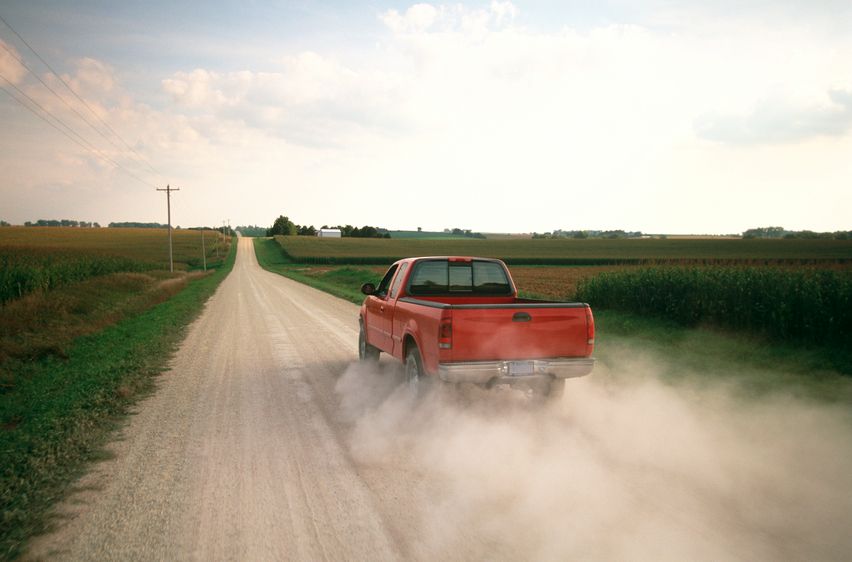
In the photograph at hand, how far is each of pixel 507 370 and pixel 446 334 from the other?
0.82 m

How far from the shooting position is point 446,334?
6.11m

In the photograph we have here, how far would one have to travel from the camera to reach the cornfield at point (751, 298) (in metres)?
11.2

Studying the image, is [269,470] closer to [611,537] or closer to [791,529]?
[611,537]

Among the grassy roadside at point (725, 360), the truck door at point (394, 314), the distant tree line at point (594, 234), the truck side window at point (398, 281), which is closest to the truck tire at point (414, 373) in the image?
the truck door at point (394, 314)

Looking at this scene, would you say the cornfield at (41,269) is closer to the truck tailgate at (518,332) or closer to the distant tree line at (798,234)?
the truck tailgate at (518,332)

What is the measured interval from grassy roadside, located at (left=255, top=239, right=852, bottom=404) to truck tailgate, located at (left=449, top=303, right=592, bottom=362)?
11.0 feet

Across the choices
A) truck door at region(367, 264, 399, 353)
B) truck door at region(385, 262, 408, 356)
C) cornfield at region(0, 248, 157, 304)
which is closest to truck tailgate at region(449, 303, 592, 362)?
truck door at region(385, 262, 408, 356)

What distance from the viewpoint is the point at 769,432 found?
6.33 m

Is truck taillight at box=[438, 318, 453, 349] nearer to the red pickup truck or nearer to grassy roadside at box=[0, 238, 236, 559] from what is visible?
the red pickup truck

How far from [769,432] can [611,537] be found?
361 centimetres

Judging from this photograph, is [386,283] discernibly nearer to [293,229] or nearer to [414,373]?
[414,373]

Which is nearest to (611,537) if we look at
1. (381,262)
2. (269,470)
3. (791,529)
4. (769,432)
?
(791,529)

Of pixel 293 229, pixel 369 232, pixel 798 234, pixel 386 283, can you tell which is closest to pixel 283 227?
pixel 293 229

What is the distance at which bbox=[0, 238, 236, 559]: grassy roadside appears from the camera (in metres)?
4.38
